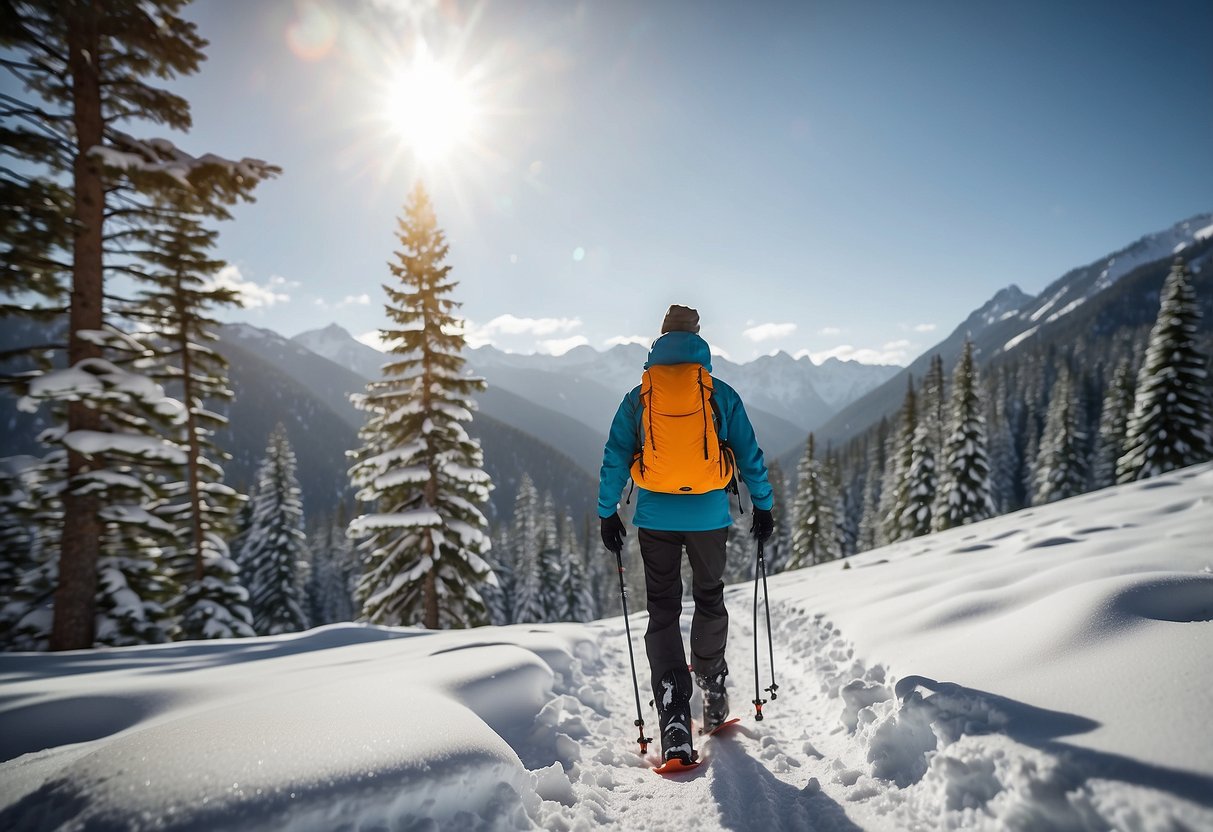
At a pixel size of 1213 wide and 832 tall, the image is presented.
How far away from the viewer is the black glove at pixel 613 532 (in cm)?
384

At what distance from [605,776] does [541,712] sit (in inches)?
32.1

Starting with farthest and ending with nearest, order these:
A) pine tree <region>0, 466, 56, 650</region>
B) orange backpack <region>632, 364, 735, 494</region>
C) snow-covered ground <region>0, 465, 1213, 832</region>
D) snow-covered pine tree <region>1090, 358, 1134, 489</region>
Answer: snow-covered pine tree <region>1090, 358, 1134, 489</region> → pine tree <region>0, 466, 56, 650</region> → orange backpack <region>632, 364, 735, 494</region> → snow-covered ground <region>0, 465, 1213, 832</region>

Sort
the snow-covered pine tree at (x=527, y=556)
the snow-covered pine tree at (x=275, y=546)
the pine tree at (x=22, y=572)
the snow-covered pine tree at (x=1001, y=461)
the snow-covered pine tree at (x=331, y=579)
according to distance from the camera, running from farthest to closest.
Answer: the snow-covered pine tree at (x=1001, y=461) < the snow-covered pine tree at (x=331, y=579) < the snow-covered pine tree at (x=527, y=556) < the snow-covered pine tree at (x=275, y=546) < the pine tree at (x=22, y=572)

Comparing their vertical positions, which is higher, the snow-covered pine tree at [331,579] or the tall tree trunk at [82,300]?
the tall tree trunk at [82,300]

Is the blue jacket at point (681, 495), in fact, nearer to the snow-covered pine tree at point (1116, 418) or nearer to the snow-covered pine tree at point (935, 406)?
the snow-covered pine tree at point (935, 406)

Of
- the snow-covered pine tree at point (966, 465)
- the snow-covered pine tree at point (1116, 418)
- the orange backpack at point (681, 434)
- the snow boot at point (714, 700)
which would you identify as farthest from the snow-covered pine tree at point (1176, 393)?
the snow boot at point (714, 700)

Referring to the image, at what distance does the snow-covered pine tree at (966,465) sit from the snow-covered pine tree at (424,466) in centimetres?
2552

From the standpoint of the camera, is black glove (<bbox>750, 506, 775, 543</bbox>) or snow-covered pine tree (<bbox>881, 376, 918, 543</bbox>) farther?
snow-covered pine tree (<bbox>881, 376, 918, 543</bbox>)

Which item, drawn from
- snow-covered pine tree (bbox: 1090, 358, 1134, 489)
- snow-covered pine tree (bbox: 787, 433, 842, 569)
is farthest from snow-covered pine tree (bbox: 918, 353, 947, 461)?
snow-covered pine tree (bbox: 1090, 358, 1134, 489)

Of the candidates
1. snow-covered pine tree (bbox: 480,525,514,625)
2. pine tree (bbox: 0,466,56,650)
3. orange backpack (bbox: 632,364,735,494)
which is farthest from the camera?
snow-covered pine tree (bbox: 480,525,514,625)

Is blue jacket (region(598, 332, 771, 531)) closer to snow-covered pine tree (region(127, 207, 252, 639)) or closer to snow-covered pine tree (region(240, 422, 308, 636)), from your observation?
snow-covered pine tree (region(127, 207, 252, 639))

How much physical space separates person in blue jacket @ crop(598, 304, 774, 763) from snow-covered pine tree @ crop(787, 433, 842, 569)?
29.3 meters

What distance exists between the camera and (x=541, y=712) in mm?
3715

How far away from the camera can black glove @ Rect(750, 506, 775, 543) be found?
3912mm
